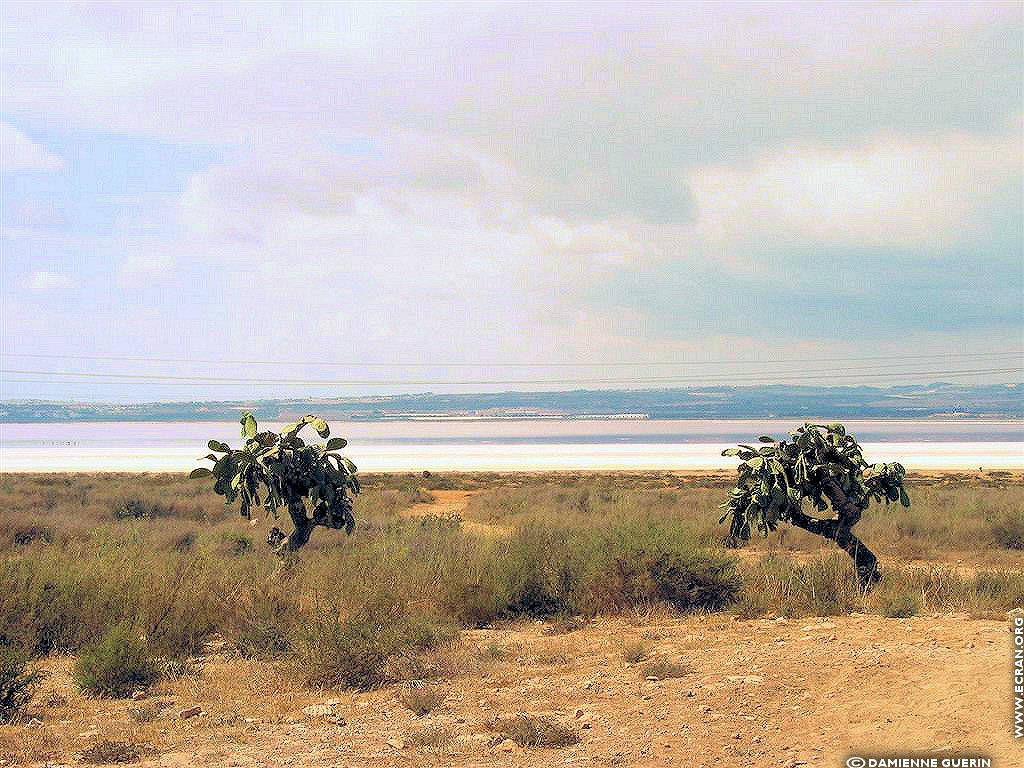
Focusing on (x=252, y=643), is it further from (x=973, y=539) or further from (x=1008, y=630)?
(x=973, y=539)

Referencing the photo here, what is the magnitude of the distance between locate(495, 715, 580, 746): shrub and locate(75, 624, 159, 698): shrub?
4.66m

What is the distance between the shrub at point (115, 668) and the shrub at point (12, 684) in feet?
1.74

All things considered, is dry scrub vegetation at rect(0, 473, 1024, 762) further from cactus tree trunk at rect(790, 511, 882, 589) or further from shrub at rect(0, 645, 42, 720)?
cactus tree trunk at rect(790, 511, 882, 589)

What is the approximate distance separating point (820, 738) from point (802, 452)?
7407 millimetres

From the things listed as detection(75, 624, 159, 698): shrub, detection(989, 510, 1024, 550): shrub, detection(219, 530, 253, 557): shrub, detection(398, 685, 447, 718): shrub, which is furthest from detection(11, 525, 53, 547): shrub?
detection(989, 510, 1024, 550): shrub

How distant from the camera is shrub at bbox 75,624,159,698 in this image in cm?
988

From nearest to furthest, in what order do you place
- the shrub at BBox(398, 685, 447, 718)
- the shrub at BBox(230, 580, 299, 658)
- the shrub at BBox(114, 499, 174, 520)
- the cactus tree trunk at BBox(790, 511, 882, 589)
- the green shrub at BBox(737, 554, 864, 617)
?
the shrub at BBox(398, 685, 447, 718) < the shrub at BBox(230, 580, 299, 658) < the green shrub at BBox(737, 554, 864, 617) < the cactus tree trunk at BBox(790, 511, 882, 589) < the shrub at BBox(114, 499, 174, 520)

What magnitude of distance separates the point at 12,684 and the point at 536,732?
5.76 m

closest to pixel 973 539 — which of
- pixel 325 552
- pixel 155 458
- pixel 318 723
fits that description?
pixel 325 552

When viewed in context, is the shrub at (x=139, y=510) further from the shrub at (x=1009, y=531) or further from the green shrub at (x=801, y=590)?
the shrub at (x=1009, y=531)

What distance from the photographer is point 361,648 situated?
9.90 m

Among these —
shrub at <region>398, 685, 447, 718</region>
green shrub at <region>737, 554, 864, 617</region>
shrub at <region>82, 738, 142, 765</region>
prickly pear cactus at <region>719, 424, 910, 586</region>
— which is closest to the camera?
shrub at <region>82, 738, 142, 765</region>

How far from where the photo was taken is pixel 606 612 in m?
12.7

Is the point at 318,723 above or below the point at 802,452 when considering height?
below
